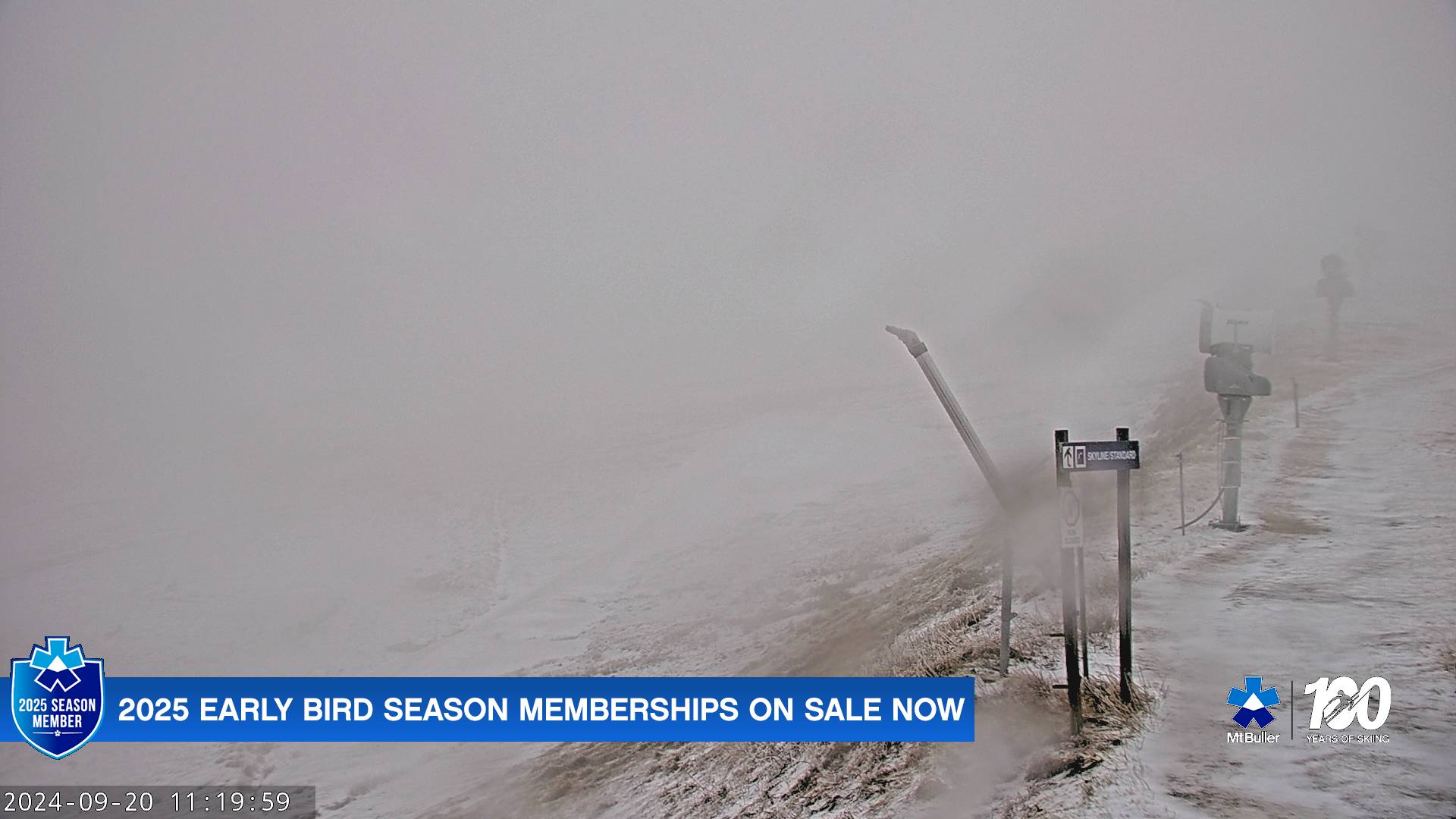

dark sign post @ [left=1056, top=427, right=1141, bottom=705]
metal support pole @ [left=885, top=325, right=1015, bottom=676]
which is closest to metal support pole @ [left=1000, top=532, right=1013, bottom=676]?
metal support pole @ [left=885, top=325, right=1015, bottom=676]

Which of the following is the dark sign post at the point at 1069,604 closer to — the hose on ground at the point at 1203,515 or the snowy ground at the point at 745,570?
the snowy ground at the point at 745,570

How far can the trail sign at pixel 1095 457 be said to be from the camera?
7914 mm

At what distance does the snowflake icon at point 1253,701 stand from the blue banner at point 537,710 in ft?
7.81

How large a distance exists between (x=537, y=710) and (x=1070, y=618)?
11056mm

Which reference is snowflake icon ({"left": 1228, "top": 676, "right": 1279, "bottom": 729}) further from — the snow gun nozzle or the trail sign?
the snow gun nozzle

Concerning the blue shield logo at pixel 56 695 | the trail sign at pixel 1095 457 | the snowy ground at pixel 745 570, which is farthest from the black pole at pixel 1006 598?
the blue shield logo at pixel 56 695

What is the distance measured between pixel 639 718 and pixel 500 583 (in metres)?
14.4

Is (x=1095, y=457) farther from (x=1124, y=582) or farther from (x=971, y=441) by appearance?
(x=971, y=441)

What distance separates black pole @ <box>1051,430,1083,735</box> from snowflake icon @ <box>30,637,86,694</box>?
1301cm

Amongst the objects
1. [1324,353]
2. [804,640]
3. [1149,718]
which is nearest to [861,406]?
[1324,353]

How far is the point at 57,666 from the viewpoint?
13.3 m

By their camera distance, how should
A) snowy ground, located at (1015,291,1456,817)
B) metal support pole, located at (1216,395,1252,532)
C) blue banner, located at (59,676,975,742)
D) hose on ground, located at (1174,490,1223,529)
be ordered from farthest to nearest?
1. hose on ground, located at (1174,490,1223,529)
2. metal support pole, located at (1216,395,1252,532)
3. blue banner, located at (59,676,975,742)
4. snowy ground, located at (1015,291,1456,817)

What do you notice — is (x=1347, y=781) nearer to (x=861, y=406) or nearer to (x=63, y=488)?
(x=861, y=406)
